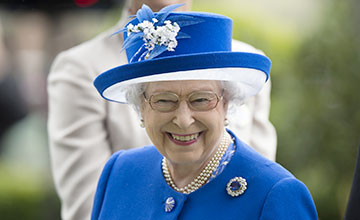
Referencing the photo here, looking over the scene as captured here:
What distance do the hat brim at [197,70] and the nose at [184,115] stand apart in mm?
116

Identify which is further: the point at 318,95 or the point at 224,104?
the point at 318,95

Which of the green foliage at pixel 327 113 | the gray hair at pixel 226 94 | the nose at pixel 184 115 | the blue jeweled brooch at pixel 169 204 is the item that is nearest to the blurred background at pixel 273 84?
the green foliage at pixel 327 113

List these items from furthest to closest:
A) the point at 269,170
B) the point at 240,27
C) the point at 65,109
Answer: the point at 240,27 < the point at 65,109 < the point at 269,170

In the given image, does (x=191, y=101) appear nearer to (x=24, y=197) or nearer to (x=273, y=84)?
(x=273, y=84)

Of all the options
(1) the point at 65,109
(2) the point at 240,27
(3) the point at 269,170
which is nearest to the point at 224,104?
(3) the point at 269,170

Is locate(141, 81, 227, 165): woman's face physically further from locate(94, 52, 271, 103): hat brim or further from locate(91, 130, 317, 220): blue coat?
locate(91, 130, 317, 220): blue coat

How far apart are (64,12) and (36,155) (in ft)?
5.00

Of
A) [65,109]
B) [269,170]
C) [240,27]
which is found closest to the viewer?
[269,170]

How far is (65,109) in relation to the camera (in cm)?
346

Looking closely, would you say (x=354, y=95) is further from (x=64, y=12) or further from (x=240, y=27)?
(x=64, y=12)

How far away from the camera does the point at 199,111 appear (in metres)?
2.43

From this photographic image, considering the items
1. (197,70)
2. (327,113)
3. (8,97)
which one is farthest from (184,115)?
(8,97)

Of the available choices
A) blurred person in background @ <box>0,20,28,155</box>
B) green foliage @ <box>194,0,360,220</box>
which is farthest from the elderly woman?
blurred person in background @ <box>0,20,28,155</box>

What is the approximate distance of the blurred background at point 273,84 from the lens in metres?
6.23
